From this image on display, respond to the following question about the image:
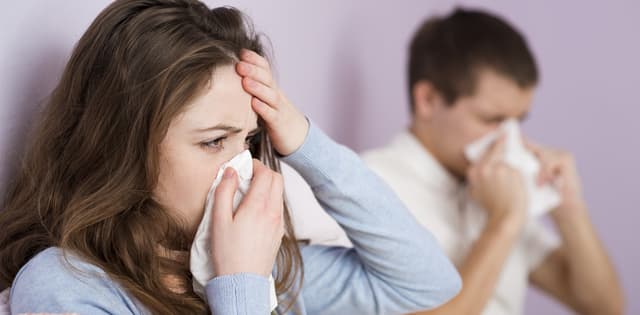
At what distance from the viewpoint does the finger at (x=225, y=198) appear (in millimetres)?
870

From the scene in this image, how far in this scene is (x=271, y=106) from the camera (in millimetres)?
957

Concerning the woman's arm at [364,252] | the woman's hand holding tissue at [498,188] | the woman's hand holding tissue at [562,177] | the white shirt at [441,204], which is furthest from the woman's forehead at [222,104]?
the woman's hand holding tissue at [562,177]

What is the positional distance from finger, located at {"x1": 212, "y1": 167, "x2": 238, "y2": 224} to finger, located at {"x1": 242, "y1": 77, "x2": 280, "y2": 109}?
98mm

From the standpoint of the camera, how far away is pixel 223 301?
834 mm

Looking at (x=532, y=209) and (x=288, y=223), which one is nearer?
(x=288, y=223)

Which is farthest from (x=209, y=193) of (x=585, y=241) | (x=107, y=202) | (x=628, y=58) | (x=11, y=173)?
(x=628, y=58)

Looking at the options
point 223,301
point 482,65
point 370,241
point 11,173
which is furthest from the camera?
point 482,65

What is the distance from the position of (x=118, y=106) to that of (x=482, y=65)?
1128 mm

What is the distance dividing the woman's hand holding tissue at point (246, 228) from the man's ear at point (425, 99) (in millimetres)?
988

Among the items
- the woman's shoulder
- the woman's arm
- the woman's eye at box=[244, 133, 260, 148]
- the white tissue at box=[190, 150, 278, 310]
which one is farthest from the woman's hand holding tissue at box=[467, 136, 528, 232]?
the woman's shoulder

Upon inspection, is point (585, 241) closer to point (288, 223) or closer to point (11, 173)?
point (288, 223)

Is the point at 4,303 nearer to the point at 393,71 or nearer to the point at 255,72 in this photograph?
the point at 255,72

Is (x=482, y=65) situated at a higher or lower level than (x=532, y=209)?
higher

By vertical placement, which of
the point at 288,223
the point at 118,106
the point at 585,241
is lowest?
the point at 585,241
